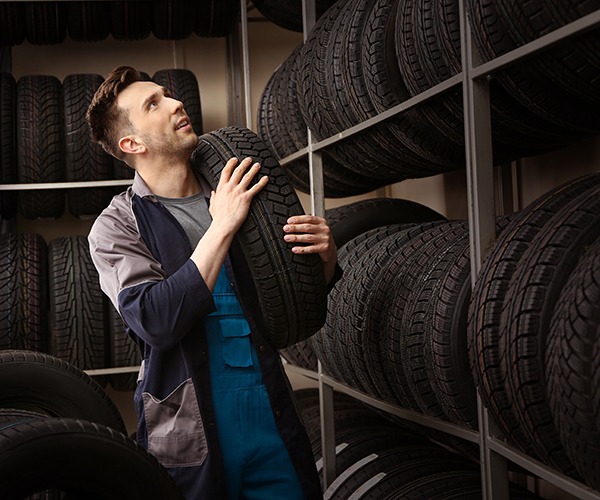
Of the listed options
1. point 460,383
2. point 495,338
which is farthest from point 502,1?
point 460,383

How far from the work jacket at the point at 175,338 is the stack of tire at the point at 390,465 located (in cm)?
55

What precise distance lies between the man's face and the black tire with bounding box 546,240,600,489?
1.28m

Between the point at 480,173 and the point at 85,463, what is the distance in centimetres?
132

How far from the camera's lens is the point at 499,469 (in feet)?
6.91

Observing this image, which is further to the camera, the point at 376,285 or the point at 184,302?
the point at 376,285

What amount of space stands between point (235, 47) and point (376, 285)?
2827 mm

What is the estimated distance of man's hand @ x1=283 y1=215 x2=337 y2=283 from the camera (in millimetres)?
2219

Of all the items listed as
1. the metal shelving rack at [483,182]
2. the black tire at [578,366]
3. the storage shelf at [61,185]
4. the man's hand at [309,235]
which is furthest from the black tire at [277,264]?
the storage shelf at [61,185]

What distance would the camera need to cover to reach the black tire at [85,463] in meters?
2.02

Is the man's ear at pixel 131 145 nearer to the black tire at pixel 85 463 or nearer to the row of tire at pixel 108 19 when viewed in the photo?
the black tire at pixel 85 463

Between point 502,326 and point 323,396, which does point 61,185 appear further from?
point 502,326

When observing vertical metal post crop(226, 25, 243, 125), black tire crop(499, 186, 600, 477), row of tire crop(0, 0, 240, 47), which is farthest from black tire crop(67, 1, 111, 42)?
black tire crop(499, 186, 600, 477)

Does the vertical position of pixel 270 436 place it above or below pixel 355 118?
below

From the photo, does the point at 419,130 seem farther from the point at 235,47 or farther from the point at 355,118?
Answer: the point at 235,47
